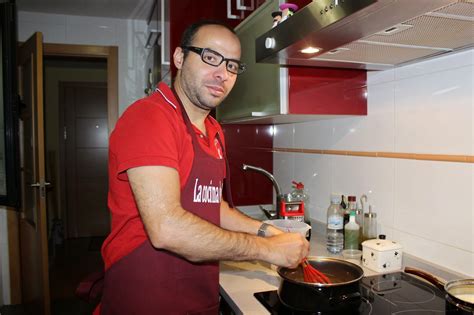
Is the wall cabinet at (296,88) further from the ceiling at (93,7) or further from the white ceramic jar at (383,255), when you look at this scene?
the ceiling at (93,7)

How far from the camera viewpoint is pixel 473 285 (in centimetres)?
96

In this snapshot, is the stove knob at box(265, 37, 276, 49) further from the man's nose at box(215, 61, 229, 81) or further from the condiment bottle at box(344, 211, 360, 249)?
the condiment bottle at box(344, 211, 360, 249)

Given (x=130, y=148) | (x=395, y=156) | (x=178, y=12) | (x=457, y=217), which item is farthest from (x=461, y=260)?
(x=178, y=12)

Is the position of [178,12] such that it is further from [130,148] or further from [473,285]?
[473,285]

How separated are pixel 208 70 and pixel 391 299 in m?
0.79

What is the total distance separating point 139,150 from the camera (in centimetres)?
84

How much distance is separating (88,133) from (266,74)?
13.2 ft

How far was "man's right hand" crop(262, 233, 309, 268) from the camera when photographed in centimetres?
99

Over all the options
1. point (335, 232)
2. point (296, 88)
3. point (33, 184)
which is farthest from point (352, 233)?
point (33, 184)

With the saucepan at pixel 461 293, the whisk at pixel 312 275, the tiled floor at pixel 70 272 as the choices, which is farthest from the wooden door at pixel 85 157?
the saucepan at pixel 461 293

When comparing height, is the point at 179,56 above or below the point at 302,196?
above

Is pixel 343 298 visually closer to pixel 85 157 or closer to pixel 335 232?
pixel 335 232

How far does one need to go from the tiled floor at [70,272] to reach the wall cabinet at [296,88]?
2.14m

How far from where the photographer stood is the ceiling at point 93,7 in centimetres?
269
